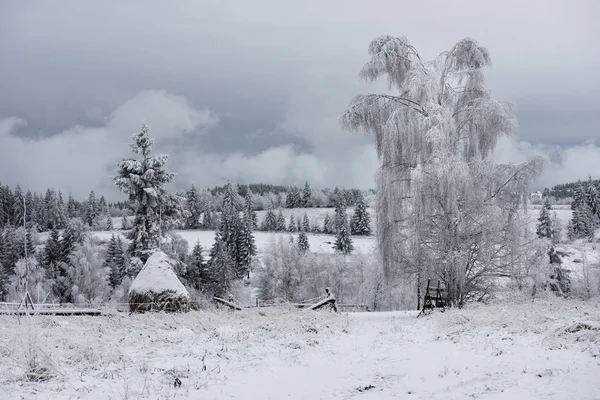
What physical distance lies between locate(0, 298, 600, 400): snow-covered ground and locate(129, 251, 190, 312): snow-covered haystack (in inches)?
146

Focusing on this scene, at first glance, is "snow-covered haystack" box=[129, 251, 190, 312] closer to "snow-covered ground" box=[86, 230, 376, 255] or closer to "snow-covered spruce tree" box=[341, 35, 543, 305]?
"snow-covered spruce tree" box=[341, 35, 543, 305]

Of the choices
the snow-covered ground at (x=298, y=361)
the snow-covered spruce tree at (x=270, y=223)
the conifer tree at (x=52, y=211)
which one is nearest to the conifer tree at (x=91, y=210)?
the conifer tree at (x=52, y=211)

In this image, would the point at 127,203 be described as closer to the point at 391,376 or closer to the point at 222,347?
the point at 222,347

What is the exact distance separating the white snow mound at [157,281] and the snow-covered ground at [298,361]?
3993mm

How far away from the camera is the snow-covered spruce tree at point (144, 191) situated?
28.0 meters

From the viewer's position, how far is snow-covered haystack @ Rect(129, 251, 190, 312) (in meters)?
15.0

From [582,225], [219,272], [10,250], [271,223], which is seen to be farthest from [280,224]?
[582,225]

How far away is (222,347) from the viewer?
27.2ft

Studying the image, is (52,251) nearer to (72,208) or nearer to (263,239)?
(263,239)

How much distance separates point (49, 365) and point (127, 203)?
968 inches

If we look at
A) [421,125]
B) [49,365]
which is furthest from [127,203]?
[49,365]

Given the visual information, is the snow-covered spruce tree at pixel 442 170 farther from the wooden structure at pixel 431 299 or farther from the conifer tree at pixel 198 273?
the conifer tree at pixel 198 273

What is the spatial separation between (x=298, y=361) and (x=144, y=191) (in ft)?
74.5

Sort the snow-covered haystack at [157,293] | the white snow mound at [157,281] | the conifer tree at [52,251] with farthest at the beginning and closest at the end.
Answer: the conifer tree at [52,251] → the white snow mound at [157,281] → the snow-covered haystack at [157,293]
